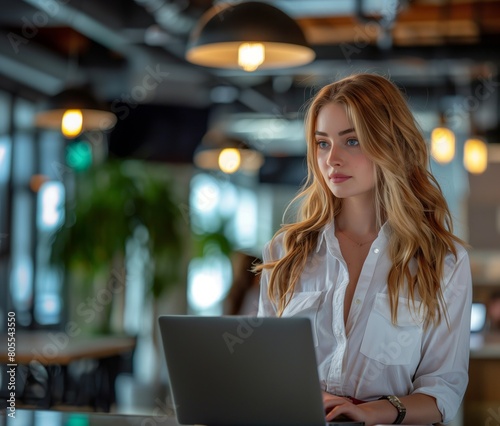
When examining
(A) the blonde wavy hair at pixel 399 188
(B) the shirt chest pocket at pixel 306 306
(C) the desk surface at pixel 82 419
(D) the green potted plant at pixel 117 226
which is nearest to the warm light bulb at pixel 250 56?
(A) the blonde wavy hair at pixel 399 188

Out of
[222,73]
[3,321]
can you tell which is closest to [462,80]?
[222,73]

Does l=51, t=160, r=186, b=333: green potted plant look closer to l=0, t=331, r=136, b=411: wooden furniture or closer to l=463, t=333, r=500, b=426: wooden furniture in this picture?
l=0, t=331, r=136, b=411: wooden furniture

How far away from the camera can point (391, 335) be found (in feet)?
8.39

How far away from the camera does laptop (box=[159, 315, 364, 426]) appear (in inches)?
82.4

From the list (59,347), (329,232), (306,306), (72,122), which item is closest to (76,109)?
(72,122)

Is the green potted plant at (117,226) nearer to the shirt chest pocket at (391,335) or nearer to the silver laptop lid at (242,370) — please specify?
the shirt chest pocket at (391,335)

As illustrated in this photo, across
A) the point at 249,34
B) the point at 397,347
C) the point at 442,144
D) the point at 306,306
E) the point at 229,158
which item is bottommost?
the point at 397,347

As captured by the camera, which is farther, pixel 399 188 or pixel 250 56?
pixel 250 56

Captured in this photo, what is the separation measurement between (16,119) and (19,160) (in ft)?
1.54

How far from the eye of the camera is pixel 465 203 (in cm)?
987

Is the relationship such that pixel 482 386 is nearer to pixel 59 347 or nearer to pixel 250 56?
pixel 59 347

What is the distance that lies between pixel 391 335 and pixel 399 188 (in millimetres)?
422

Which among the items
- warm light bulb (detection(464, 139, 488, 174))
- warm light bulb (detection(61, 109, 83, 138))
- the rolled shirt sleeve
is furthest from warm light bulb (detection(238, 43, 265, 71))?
warm light bulb (detection(464, 139, 488, 174))

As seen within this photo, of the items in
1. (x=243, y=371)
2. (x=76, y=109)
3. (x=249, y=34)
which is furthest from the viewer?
(x=76, y=109)
